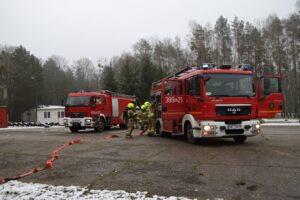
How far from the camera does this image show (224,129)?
11789 millimetres

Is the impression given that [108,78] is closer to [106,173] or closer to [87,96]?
[87,96]

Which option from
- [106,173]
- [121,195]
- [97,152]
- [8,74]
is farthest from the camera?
[8,74]

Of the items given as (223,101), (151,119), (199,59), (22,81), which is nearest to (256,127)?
(223,101)

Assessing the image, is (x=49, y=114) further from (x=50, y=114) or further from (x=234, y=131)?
(x=234, y=131)

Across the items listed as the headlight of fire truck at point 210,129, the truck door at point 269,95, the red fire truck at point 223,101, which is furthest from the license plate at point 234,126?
the truck door at point 269,95

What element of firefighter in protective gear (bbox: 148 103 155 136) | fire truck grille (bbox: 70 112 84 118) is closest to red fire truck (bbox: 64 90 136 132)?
fire truck grille (bbox: 70 112 84 118)

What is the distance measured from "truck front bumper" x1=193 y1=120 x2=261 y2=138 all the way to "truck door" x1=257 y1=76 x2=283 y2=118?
0.54 metres

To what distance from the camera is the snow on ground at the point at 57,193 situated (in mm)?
6072

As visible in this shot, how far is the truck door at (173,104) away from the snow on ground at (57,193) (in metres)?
7.30

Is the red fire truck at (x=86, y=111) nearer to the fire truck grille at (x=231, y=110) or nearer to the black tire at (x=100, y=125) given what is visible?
the black tire at (x=100, y=125)

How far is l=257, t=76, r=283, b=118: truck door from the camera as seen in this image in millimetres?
12164

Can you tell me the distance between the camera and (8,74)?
215ft

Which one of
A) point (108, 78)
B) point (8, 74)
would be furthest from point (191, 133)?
point (8, 74)

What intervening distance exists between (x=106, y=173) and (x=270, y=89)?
6946mm
